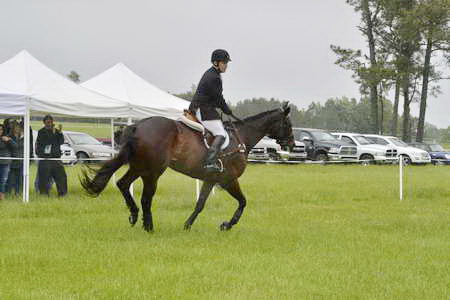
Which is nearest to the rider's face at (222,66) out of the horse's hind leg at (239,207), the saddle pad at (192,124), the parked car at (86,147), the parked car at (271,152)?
the saddle pad at (192,124)

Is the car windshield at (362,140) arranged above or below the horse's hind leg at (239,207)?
above

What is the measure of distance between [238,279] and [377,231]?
14.7 feet

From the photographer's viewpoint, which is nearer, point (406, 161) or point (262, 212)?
point (262, 212)

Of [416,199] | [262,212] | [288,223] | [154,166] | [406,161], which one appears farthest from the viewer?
[406,161]

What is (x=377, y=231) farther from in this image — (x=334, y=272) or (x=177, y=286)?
(x=177, y=286)

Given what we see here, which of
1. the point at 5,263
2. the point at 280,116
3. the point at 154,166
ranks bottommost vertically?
the point at 5,263

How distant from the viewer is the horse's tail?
360 inches

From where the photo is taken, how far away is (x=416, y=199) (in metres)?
15.4

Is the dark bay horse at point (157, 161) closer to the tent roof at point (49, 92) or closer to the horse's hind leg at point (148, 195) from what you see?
the horse's hind leg at point (148, 195)

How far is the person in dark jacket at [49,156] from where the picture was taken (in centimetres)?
1445

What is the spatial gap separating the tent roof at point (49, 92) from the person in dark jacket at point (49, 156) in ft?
3.01

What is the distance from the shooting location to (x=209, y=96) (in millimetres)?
9609

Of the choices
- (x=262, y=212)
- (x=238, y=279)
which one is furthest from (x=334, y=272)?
(x=262, y=212)

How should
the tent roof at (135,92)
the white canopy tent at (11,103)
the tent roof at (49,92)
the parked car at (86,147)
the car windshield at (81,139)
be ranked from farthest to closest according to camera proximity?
the car windshield at (81,139) < the parked car at (86,147) < the tent roof at (135,92) < the tent roof at (49,92) < the white canopy tent at (11,103)
